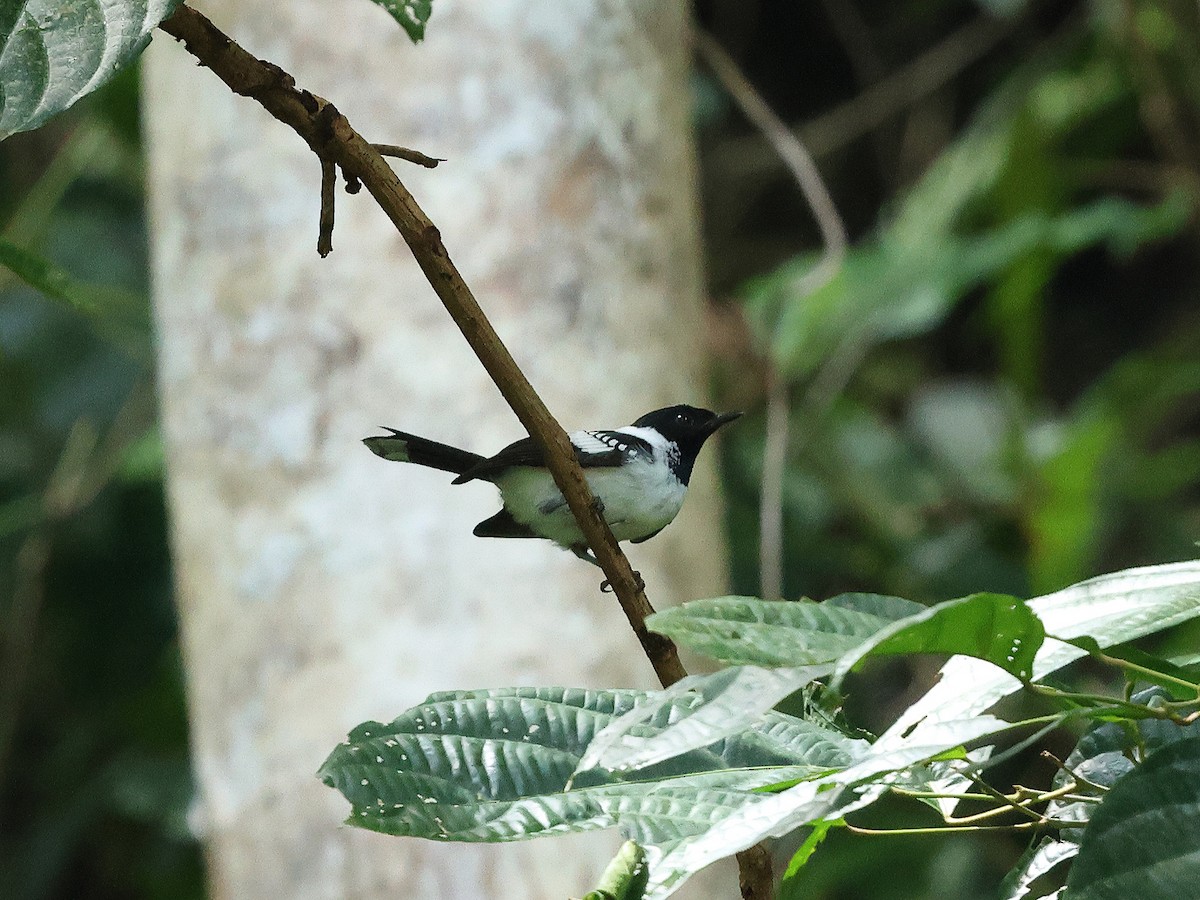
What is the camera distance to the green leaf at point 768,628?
0.70m

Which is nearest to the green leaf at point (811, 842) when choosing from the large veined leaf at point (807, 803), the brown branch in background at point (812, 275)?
the large veined leaf at point (807, 803)

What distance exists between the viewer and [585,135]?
2.93m

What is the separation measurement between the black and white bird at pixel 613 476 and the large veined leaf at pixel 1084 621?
4.09 ft

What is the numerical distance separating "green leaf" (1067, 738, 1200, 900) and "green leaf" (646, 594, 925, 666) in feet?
0.59

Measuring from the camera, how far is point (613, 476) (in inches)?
99.2

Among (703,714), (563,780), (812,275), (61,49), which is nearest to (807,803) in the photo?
(703,714)

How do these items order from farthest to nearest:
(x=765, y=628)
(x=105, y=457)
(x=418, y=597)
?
(x=105, y=457), (x=418, y=597), (x=765, y=628)

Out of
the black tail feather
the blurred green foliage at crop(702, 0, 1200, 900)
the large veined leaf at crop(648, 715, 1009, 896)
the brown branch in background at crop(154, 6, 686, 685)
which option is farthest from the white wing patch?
the blurred green foliage at crop(702, 0, 1200, 900)

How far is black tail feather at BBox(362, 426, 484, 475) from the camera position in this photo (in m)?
2.00

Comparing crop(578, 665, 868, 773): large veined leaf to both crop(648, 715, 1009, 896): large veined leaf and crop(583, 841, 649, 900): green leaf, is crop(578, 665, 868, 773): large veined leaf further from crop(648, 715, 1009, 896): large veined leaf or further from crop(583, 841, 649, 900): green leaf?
crop(583, 841, 649, 900): green leaf

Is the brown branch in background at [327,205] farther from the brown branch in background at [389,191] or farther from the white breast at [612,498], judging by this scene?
the white breast at [612,498]

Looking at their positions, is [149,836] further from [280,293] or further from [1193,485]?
[1193,485]

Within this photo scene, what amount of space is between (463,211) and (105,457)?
2985 millimetres

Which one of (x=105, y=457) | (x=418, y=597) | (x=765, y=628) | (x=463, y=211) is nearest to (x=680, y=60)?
(x=463, y=211)
